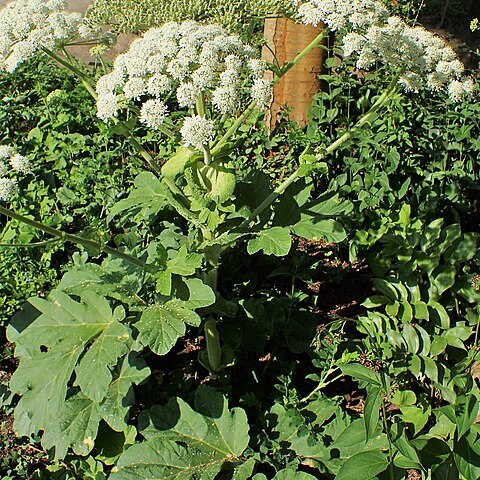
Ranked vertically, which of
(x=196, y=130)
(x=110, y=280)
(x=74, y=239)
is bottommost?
(x=110, y=280)

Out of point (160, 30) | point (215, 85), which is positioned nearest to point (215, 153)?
point (215, 85)

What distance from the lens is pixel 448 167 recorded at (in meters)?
4.24

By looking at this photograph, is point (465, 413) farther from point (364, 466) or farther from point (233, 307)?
point (233, 307)

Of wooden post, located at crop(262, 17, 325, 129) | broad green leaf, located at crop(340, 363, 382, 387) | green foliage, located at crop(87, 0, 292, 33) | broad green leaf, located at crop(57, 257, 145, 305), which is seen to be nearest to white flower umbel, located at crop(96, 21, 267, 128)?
green foliage, located at crop(87, 0, 292, 33)

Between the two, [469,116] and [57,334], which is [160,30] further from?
[469,116]

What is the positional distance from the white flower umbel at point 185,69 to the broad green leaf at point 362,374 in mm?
1102

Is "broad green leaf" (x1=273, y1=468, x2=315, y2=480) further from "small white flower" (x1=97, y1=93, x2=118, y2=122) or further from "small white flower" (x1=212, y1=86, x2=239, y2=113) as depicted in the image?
"small white flower" (x1=97, y1=93, x2=118, y2=122)

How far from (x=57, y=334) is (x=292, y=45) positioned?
3.12 meters

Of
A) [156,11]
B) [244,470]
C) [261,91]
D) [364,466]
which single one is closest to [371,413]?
[364,466]

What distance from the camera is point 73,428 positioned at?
104 inches

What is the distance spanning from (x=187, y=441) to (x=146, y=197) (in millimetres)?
1050

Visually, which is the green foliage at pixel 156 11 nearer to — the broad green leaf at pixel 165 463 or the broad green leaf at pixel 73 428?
the broad green leaf at pixel 73 428

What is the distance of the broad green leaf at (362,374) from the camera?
258 cm

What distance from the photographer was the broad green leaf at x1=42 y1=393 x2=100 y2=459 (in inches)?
103
